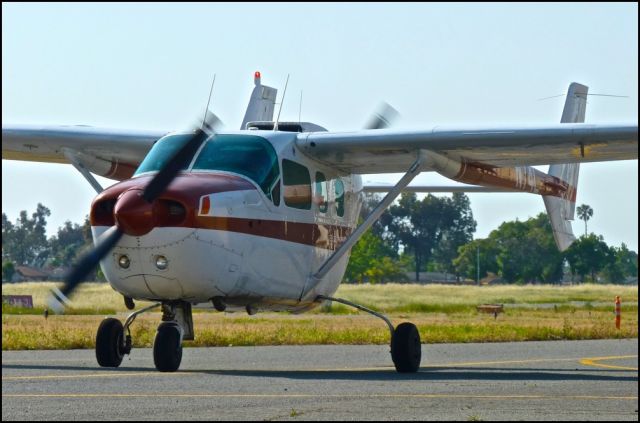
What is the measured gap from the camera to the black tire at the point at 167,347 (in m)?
15.3

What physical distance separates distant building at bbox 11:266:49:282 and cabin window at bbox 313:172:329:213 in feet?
348

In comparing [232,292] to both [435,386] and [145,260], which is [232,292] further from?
[435,386]

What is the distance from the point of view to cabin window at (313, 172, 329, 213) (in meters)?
18.0

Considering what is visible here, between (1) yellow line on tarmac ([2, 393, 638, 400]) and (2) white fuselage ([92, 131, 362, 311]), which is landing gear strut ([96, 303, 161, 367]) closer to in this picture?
(2) white fuselage ([92, 131, 362, 311])

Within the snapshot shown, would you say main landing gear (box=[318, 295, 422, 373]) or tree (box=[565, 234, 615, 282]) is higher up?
tree (box=[565, 234, 615, 282])

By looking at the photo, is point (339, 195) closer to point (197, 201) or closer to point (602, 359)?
point (197, 201)

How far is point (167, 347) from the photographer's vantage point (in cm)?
1544

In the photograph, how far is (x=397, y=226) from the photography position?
330 ft

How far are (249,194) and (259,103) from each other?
8036 millimetres

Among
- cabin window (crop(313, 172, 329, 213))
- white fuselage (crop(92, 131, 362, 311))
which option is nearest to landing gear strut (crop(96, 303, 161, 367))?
white fuselage (crop(92, 131, 362, 311))

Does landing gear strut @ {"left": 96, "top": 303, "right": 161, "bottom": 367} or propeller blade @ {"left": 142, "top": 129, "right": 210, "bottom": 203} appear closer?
propeller blade @ {"left": 142, "top": 129, "right": 210, "bottom": 203}

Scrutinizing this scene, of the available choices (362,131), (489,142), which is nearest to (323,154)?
(362,131)

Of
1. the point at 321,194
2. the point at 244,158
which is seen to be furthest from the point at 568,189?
the point at 244,158

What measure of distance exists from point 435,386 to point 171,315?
3510 millimetres
